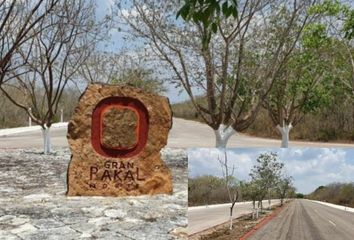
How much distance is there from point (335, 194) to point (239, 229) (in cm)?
42

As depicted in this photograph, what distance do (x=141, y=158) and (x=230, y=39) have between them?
87.6 inches

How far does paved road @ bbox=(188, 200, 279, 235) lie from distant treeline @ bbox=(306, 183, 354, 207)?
0.90ft

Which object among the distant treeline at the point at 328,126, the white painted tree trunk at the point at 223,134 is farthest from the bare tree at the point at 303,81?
the distant treeline at the point at 328,126

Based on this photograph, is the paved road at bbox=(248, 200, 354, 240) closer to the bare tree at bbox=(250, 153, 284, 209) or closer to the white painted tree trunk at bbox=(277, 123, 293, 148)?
the bare tree at bbox=(250, 153, 284, 209)

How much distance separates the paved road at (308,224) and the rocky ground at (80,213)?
1951 mm

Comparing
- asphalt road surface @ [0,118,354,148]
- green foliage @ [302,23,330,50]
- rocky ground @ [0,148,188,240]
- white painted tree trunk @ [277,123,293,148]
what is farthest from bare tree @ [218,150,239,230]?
asphalt road surface @ [0,118,354,148]

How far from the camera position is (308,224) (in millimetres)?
2055

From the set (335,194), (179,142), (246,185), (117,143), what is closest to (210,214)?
(246,185)

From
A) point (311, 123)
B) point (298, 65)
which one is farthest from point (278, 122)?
point (311, 123)

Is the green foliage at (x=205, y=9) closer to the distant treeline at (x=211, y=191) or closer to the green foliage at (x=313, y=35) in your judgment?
the distant treeline at (x=211, y=191)

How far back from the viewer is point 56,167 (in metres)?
9.83

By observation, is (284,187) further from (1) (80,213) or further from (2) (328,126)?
(2) (328,126)

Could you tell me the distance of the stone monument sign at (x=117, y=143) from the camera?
21.9 feet

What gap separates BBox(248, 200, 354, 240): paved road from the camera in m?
2.03
